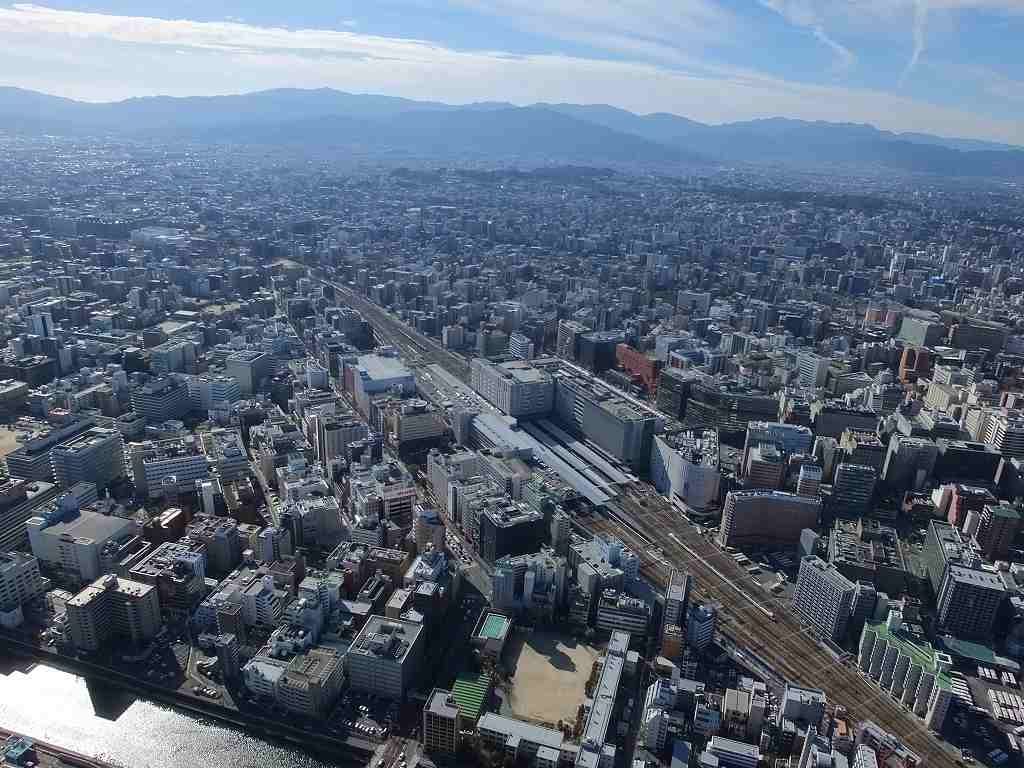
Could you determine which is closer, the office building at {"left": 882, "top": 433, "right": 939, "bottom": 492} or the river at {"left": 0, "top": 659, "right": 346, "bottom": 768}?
the river at {"left": 0, "top": 659, "right": 346, "bottom": 768}

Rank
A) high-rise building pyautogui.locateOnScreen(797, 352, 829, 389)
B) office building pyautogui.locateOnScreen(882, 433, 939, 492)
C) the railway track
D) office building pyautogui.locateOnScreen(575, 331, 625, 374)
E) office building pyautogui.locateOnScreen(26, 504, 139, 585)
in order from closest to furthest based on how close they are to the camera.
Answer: the railway track
office building pyautogui.locateOnScreen(26, 504, 139, 585)
office building pyautogui.locateOnScreen(882, 433, 939, 492)
high-rise building pyautogui.locateOnScreen(797, 352, 829, 389)
office building pyautogui.locateOnScreen(575, 331, 625, 374)

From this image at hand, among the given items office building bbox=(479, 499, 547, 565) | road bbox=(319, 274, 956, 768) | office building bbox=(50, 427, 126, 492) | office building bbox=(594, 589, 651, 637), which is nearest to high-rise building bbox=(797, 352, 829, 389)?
road bbox=(319, 274, 956, 768)

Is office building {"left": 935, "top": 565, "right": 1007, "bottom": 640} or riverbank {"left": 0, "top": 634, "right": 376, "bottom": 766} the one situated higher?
office building {"left": 935, "top": 565, "right": 1007, "bottom": 640}

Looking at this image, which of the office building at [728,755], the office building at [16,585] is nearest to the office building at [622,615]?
Result: the office building at [728,755]

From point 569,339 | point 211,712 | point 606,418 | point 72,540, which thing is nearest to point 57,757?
point 211,712

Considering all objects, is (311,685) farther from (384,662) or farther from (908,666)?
(908,666)

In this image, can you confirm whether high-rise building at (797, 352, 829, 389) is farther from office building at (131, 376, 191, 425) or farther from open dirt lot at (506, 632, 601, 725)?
office building at (131, 376, 191, 425)

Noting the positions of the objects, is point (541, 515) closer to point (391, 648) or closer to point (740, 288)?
point (391, 648)
